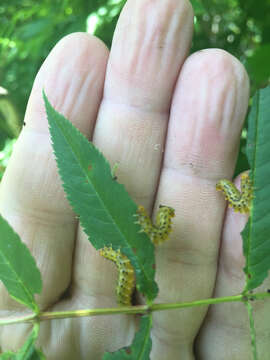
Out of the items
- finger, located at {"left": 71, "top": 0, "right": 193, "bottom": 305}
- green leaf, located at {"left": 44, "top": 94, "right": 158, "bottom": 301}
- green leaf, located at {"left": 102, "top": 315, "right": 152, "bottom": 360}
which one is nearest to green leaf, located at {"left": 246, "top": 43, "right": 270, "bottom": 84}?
finger, located at {"left": 71, "top": 0, "right": 193, "bottom": 305}

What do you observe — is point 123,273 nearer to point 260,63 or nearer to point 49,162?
point 49,162

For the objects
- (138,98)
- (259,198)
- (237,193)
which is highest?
(138,98)

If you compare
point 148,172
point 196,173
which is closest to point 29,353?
point 148,172

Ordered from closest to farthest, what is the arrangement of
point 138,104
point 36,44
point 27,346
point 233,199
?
point 27,346
point 233,199
point 138,104
point 36,44

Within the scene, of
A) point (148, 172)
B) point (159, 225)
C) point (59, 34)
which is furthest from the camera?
point (59, 34)

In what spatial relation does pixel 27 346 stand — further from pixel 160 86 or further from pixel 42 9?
pixel 42 9

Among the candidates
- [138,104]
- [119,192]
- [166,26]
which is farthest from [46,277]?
[166,26]

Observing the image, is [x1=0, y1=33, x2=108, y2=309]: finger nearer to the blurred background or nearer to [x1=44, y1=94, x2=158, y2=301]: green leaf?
the blurred background
